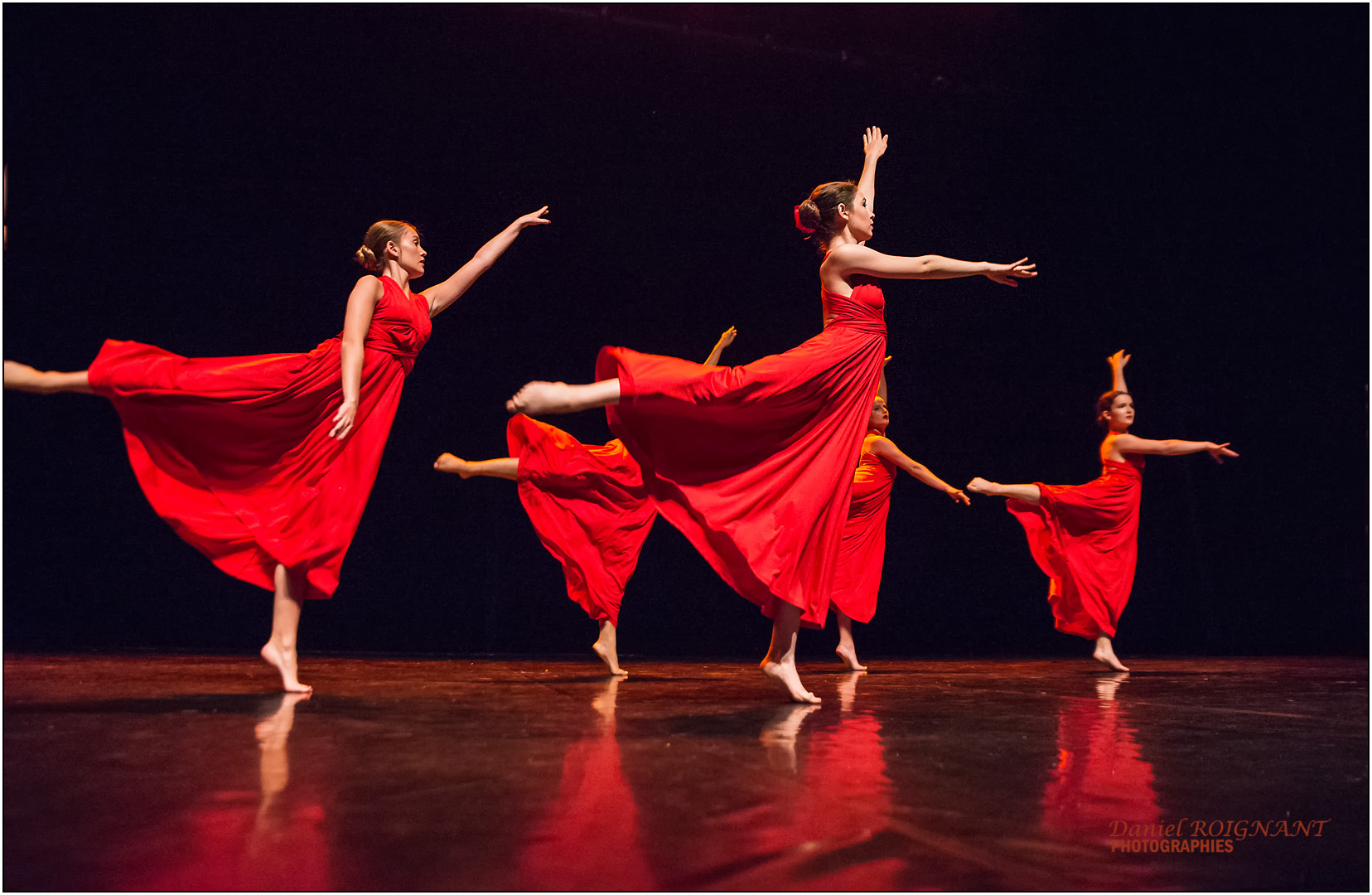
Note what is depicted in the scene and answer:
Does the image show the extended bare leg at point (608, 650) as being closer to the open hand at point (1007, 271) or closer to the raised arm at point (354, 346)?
the raised arm at point (354, 346)

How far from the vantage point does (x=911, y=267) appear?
2.84 m

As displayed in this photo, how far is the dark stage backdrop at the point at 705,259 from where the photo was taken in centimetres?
518

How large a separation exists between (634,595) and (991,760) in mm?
4056

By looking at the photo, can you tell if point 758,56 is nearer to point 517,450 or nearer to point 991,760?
point 517,450

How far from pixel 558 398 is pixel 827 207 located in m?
1.17

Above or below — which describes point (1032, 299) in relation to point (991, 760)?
above

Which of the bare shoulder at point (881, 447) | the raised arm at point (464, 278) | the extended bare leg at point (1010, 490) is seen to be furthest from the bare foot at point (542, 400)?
the extended bare leg at point (1010, 490)

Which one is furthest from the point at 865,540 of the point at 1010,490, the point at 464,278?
the point at 464,278

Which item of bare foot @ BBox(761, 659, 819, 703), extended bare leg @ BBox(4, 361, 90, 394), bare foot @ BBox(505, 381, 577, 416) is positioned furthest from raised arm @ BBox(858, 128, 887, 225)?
extended bare leg @ BBox(4, 361, 90, 394)

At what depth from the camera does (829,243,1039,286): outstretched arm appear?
2785 millimetres

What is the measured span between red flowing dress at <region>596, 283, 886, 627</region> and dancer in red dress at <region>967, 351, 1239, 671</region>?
6.97 ft

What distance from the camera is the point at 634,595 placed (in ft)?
19.5

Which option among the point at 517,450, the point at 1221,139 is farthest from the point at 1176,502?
the point at 517,450

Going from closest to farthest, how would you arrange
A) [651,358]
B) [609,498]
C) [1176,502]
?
[651,358]
[609,498]
[1176,502]
